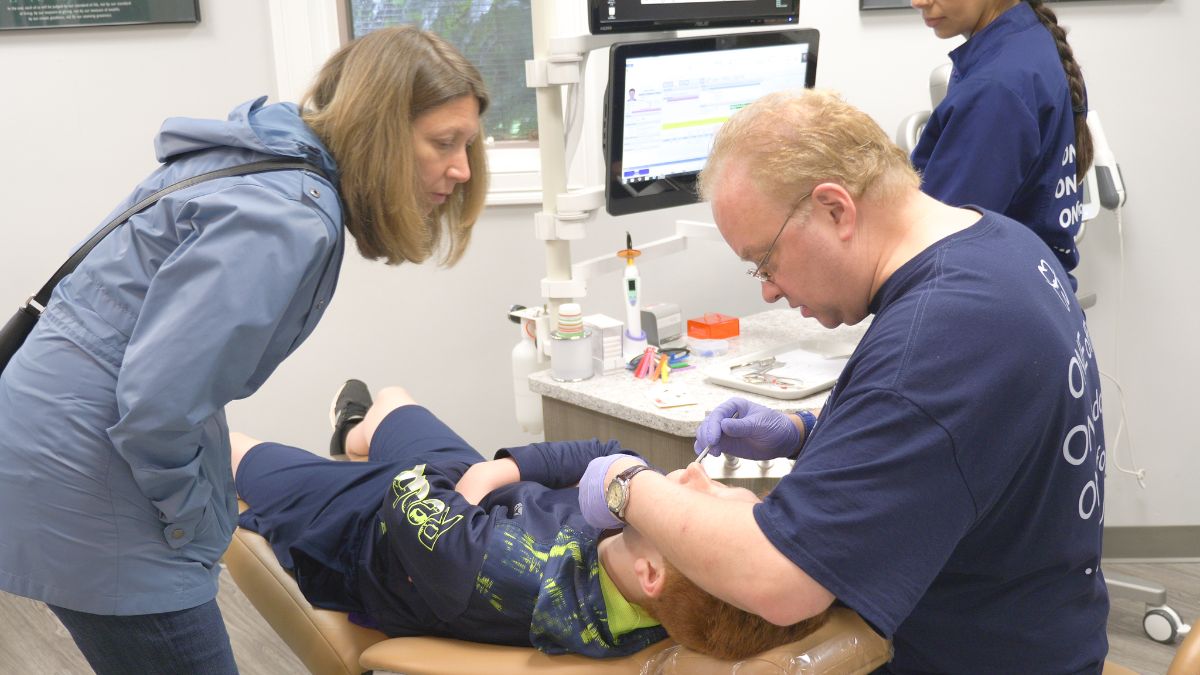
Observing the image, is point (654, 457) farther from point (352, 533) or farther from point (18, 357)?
point (18, 357)

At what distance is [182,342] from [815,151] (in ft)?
2.43

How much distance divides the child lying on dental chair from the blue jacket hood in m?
0.59

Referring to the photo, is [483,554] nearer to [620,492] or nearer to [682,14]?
[620,492]

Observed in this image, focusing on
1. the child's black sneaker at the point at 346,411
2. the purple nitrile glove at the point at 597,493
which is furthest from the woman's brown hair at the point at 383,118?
the child's black sneaker at the point at 346,411

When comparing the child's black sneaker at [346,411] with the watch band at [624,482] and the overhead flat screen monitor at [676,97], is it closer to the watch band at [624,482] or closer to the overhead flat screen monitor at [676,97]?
the overhead flat screen monitor at [676,97]

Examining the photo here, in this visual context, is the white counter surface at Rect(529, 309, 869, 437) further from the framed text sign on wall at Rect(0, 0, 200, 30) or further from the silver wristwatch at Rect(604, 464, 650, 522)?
the framed text sign on wall at Rect(0, 0, 200, 30)

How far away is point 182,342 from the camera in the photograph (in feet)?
3.92

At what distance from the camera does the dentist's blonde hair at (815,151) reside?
1.18m

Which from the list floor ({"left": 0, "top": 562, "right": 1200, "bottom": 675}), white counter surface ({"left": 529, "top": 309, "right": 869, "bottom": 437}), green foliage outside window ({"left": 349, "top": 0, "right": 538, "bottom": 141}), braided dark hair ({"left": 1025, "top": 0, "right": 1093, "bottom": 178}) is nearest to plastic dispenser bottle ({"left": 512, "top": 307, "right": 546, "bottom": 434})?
white counter surface ({"left": 529, "top": 309, "right": 869, "bottom": 437})

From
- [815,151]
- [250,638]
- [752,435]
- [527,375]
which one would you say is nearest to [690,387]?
[527,375]

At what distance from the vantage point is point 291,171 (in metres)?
1.33

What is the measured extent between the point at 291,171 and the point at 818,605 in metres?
0.82

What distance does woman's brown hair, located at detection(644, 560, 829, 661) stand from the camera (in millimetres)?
1308

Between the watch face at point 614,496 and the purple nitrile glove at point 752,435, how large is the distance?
1.30ft
